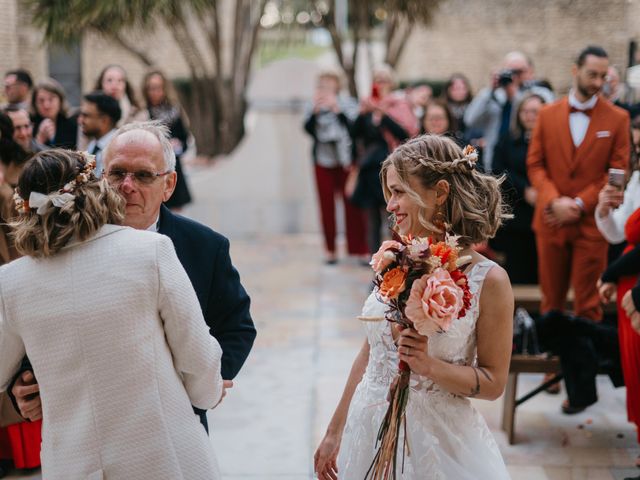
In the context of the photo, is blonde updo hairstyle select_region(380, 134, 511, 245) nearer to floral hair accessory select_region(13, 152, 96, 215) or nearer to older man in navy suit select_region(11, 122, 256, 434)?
older man in navy suit select_region(11, 122, 256, 434)

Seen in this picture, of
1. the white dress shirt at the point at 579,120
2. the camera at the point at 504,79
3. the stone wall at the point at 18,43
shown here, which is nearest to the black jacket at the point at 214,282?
the white dress shirt at the point at 579,120

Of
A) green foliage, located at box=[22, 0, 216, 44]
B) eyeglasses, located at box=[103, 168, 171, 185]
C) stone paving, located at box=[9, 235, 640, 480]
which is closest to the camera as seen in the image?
A: eyeglasses, located at box=[103, 168, 171, 185]

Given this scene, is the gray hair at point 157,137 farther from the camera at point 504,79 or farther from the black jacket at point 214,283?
the camera at point 504,79

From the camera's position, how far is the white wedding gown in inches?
112

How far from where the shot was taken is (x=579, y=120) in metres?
6.47

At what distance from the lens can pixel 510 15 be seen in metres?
26.5

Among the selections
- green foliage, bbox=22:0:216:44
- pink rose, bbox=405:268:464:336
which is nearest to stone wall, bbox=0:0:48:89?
green foliage, bbox=22:0:216:44

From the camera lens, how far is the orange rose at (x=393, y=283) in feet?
8.73

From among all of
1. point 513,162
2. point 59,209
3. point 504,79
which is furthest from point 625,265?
point 504,79

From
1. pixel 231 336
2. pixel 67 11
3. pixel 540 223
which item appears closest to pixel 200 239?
pixel 231 336

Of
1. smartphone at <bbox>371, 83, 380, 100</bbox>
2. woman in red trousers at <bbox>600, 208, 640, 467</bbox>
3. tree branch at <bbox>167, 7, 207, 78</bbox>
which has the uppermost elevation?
tree branch at <bbox>167, 7, 207, 78</bbox>

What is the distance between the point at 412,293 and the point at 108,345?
0.88 m

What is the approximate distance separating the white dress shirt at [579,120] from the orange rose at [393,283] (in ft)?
13.6

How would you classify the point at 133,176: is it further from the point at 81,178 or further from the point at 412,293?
the point at 412,293
